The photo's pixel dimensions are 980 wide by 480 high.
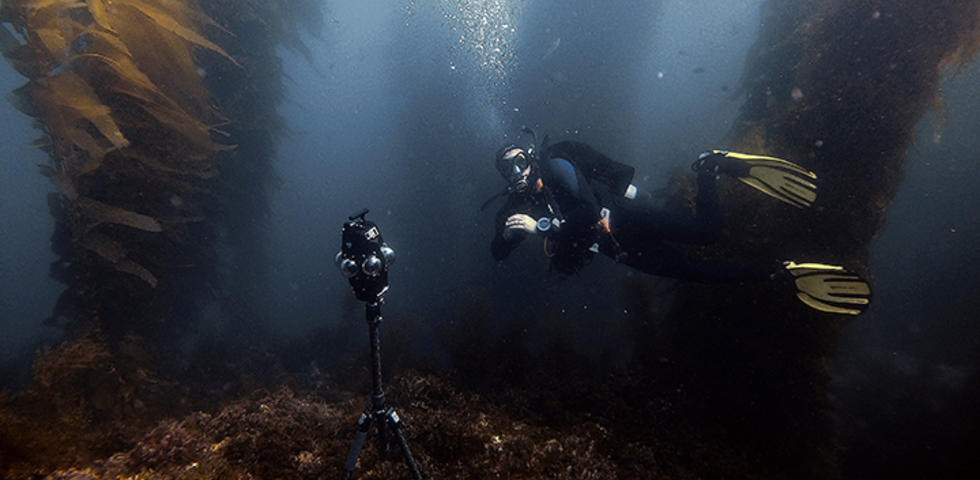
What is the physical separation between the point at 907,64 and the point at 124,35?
29.7 ft

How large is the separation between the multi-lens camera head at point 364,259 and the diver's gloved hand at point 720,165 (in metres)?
4.21

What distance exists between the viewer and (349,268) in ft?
7.01

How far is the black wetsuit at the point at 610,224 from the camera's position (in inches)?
178

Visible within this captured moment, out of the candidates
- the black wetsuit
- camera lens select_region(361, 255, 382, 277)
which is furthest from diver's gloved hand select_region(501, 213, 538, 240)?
camera lens select_region(361, 255, 382, 277)

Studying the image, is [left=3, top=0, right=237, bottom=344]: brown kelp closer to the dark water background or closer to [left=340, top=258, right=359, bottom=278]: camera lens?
[left=340, top=258, right=359, bottom=278]: camera lens

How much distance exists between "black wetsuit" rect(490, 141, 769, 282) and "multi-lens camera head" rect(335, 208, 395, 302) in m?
2.76

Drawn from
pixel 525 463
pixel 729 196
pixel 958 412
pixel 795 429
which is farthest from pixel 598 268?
pixel 525 463

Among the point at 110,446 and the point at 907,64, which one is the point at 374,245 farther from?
the point at 907,64

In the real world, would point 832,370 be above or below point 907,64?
below

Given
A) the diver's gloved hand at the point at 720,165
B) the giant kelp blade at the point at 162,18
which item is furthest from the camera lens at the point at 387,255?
the diver's gloved hand at the point at 720,165

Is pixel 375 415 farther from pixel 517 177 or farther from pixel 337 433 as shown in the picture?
pixel 517 177

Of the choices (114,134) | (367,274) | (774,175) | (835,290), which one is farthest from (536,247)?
(367,274)

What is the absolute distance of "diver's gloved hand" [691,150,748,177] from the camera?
4.58m

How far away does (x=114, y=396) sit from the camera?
4.31m
